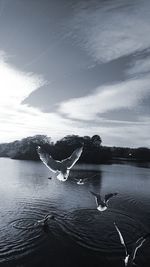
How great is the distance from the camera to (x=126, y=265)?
21219 millimetres

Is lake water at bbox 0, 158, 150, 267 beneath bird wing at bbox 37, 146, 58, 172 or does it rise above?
beneath

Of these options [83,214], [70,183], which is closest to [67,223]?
[83,214]

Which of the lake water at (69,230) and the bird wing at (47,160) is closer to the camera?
the bird wing at (47,160)

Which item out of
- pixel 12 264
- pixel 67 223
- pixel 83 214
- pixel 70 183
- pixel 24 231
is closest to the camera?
pixel 12 264

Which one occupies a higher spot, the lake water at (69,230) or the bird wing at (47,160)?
the bird wing at (47,160)

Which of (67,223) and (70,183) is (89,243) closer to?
(67,223)

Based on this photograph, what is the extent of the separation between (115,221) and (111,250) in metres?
8.42

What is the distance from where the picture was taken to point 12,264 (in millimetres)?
20859

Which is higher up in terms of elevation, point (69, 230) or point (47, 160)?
point (47, 160)

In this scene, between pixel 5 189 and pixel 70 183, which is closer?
pixel 5 189

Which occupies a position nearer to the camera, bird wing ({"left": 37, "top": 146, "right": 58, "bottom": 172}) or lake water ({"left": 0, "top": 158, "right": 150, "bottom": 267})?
bird wing ({"left": 37, "top": 146, "right": 58, "bottom": 172})

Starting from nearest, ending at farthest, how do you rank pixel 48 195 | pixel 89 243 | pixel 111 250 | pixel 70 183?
pixel 111 250 → pixel 89 243 → pixel 48 195 → pixel 70 183

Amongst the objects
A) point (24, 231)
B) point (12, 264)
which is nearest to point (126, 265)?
point (12, 264)

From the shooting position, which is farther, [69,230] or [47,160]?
[69,230]
